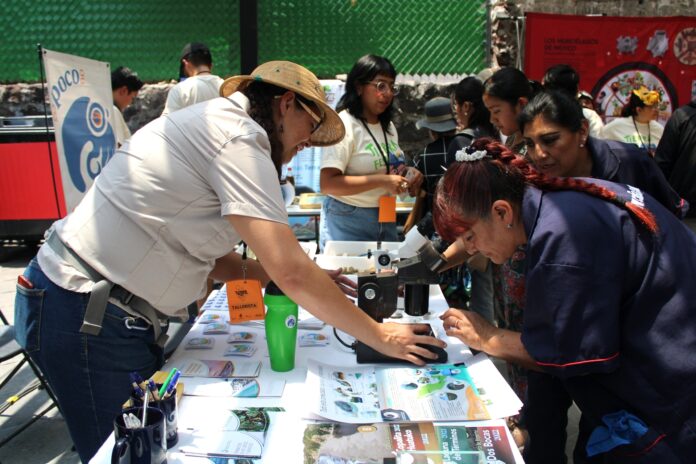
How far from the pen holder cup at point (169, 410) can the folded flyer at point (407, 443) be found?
0.26 metres

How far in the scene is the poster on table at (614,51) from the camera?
6.05 m

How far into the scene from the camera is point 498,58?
6254 mm

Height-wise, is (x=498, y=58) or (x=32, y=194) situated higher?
(x=498, y=58)

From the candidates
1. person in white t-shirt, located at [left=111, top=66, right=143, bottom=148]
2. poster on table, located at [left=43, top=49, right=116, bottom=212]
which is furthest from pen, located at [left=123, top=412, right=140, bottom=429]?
person in white t-shirt, located at [left=111, top=66, right=143, bottom=148]

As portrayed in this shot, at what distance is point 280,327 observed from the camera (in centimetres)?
136

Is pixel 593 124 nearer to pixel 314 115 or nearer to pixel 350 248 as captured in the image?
pixel 350 248

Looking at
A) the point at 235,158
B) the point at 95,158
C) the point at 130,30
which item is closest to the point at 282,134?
the point at 235,158

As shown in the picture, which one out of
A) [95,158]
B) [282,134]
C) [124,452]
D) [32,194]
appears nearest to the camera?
[124,452]

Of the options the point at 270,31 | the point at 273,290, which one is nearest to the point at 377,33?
the point at 270,31

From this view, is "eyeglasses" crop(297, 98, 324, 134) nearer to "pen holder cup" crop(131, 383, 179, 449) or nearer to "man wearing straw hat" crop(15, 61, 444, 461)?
"man wearing straw hat" crop(15, 61, 444, 461)

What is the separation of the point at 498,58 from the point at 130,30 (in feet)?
14.6

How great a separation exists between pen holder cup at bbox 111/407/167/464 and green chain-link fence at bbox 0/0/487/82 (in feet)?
19.1

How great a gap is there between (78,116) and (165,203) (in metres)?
2.58

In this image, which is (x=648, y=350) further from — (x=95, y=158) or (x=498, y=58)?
(x=498, y=58)
